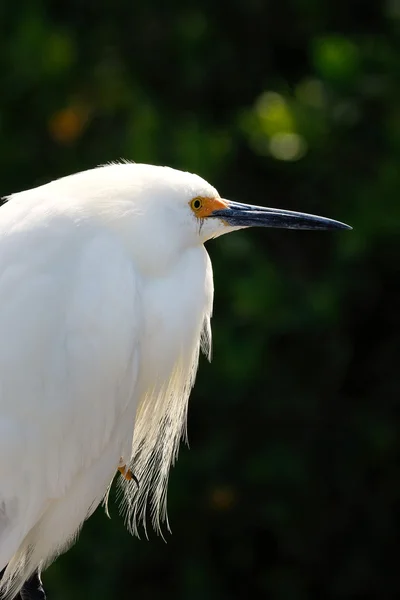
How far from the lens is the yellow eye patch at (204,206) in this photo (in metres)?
1.85

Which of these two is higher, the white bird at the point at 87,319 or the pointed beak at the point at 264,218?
the pointed beak at the point at 264,218

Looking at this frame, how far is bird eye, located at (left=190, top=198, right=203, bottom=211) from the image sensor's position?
185 cm

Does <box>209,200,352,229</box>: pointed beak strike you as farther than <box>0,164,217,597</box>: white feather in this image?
Yes

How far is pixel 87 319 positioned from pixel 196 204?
0.26 meters

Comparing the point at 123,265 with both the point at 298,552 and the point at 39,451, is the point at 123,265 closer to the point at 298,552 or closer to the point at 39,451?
the point at 39,451

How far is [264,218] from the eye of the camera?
6.34 feet

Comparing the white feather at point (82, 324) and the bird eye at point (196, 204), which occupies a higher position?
the bird eye at point (196, 204)

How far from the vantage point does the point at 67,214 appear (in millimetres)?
1803

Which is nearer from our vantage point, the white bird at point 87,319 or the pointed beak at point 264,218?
the white bird at point 87,319

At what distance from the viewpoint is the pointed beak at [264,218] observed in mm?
1896

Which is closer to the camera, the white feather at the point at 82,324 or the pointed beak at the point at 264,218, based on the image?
the white feather at the point at 82,324

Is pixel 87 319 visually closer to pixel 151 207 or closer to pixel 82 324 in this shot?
pixel 82 324

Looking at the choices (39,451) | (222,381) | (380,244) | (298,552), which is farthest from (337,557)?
(39,451)

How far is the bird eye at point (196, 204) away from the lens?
72.7 inches
